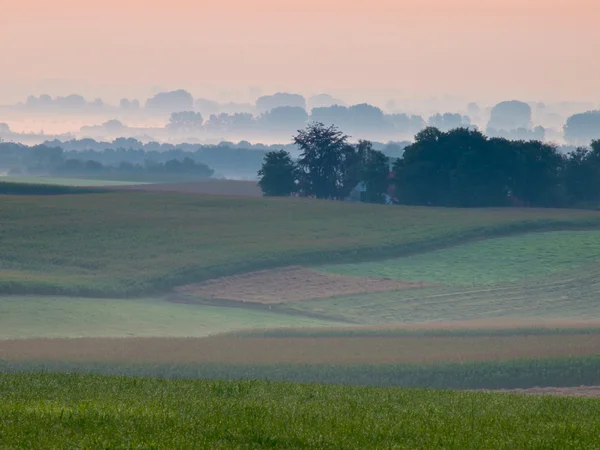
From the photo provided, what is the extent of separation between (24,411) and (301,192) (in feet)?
359

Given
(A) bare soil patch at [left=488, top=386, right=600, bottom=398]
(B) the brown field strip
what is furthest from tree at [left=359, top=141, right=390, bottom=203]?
(A) bare soil patch at [left=488, top=386, right=600, bottom=398]

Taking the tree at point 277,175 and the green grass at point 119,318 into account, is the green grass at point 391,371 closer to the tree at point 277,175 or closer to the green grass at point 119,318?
the green grass at point 119,318

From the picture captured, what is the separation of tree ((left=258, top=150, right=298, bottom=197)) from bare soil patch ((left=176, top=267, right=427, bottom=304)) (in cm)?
5007

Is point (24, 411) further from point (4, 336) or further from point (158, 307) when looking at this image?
point (158, 307)

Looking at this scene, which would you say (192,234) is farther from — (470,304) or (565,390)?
(565,390)

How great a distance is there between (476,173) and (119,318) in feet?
205

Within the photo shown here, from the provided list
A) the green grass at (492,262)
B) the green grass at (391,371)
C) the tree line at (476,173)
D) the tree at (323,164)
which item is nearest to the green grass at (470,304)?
the green grass at (492,262)

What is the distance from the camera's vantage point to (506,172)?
112750 mm

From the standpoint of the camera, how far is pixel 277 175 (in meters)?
122

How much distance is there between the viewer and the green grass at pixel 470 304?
203ft

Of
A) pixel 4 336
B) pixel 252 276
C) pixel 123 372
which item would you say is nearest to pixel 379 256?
pixel 252 276

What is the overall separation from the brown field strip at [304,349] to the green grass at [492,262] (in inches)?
827

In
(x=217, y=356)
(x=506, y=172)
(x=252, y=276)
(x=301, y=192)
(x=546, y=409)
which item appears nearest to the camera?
(x=546, y=409)

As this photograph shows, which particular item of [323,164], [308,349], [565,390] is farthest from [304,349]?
[323,164]
